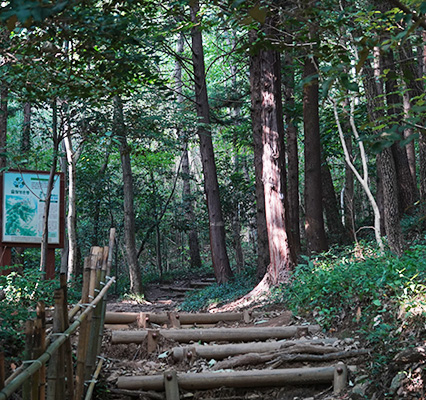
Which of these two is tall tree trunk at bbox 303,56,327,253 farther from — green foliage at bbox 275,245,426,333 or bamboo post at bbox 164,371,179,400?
bamboo post at bbox 164,371,179,400

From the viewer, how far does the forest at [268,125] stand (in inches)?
152

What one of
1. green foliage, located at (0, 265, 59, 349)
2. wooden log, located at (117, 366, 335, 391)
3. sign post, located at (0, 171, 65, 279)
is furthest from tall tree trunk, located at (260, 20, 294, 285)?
wooden log, located at (117, 366, 335, 391)

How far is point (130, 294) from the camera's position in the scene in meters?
14.4

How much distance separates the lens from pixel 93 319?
5023 mm

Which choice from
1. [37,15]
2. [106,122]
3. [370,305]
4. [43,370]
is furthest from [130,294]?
[37,15]

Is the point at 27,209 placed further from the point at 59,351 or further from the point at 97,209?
the point at 97,209

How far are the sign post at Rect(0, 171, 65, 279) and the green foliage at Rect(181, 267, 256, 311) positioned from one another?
3.69 meters

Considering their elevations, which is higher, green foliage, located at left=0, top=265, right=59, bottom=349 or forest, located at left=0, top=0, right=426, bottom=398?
forest, located at left=0, top=0, right=426, bottom=398

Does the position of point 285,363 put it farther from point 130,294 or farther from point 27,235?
point 130,294

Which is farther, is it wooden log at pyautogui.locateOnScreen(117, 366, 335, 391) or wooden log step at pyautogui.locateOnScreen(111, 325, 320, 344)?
wooden log step at pyautogui.locateOnScreen(111, 325, 320, 344)

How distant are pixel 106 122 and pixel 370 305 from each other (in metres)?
6.41

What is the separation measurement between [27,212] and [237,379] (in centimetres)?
647

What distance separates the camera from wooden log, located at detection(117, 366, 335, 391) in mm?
5039

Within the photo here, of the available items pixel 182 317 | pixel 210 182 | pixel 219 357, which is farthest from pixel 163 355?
pixel 210 182
